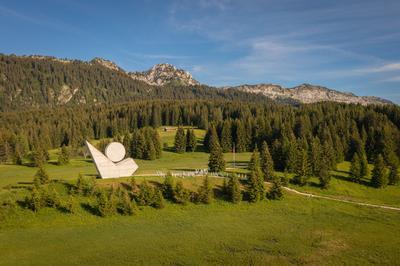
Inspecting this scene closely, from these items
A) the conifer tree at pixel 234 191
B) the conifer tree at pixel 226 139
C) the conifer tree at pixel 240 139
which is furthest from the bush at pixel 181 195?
the conifer tree at pixel 240 139

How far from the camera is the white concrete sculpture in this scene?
5901 centimetres

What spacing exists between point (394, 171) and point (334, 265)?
163 ft

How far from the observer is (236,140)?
12269 centimetres

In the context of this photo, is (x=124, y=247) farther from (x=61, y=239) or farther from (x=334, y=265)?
(x=334, y=265)

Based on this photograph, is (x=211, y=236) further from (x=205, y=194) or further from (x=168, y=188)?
(x=168, y=188)

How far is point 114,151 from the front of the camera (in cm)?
6053

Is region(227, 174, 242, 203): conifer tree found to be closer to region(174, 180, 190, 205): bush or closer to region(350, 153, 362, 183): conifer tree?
region(174, 180, 190, 205): bush

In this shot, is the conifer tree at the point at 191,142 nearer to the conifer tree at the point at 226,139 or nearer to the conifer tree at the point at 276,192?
the conifer tree at the point at 226,139

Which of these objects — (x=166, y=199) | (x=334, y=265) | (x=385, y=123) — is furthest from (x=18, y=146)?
(x=385, y=123)

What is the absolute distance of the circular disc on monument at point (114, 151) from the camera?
6003 centimetres

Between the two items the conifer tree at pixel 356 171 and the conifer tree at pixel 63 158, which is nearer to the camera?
the conifer tree at pixel 356 171

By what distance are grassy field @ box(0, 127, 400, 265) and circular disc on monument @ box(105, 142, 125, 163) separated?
13643 mm

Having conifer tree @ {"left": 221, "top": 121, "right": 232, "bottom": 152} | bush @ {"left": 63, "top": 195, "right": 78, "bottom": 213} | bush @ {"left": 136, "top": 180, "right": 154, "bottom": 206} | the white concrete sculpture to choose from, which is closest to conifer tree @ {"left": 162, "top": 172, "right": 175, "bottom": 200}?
bush @ {"left": 136, "top": 180, "right": 154, "bottom": 206}

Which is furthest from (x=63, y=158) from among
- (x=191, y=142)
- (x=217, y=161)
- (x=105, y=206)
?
(x=105, y=206)
